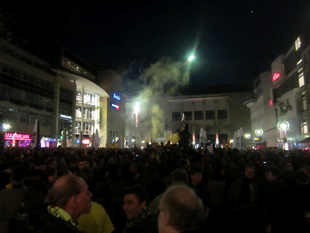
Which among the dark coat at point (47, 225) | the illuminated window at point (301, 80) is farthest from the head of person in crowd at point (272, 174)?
the illuminated window at point (301, 80)

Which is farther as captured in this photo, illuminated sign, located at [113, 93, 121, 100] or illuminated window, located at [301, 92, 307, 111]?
illuminated sign, located at [113, 93, 121, 100]

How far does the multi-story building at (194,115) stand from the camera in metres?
87.6

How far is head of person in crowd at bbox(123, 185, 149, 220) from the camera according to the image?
3.59 meters

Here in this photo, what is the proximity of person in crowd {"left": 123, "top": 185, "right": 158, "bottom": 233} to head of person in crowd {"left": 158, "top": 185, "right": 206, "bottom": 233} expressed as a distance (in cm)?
113

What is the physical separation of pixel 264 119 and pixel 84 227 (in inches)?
2477

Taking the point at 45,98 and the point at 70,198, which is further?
the point at 45,98

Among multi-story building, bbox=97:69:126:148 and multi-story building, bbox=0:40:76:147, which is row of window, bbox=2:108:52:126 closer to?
multi-story building, bbox=0:40:76:147

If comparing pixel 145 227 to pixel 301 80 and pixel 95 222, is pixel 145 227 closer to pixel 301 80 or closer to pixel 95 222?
pixel 95 222

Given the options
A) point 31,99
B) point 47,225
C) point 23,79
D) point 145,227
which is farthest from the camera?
point 31,99

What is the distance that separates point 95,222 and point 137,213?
56 cm

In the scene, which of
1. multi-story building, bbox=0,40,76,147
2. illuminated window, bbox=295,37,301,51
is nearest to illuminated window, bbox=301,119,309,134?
illuminated window, bbox=295,37,301,51

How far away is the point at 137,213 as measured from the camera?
11.7 ft

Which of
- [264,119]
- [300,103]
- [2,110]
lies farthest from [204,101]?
[2,110]

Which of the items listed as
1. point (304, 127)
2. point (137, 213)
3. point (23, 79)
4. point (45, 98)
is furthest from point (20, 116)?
point (137, 213)
